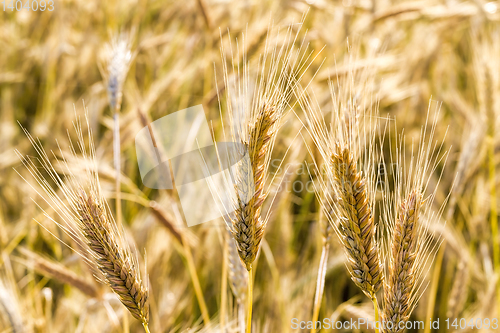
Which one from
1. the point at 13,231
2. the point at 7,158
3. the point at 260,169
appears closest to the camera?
the point at 260,169

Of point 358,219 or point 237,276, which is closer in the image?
point 358,219

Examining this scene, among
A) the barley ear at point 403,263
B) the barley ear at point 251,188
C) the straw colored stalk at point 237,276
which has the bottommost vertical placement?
the straw colored stalk at point 237,276

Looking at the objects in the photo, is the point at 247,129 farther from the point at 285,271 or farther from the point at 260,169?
the point at 285,271

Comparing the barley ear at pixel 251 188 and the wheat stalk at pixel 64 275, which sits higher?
the barley ear at pixel 251 188

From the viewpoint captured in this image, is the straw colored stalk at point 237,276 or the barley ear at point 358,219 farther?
the straw colored stalk at point 237,276

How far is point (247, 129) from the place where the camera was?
448 millimetres

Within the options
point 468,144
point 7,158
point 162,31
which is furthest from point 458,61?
point 7,158

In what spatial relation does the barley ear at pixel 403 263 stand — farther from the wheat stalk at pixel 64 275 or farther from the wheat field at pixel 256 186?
the wheat stalk at pixel 64 275

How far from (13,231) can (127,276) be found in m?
0.92

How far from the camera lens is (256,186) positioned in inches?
17.1

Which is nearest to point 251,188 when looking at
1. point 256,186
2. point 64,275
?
point 256,186

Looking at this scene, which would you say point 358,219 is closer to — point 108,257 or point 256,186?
point 256,186

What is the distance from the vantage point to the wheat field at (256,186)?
456 mm

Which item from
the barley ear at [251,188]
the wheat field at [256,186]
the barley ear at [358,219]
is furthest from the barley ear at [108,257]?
the barley ear at [358,219]
